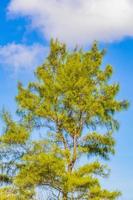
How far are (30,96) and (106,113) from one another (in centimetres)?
431

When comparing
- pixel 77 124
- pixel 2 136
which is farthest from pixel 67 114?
pixel 2 136

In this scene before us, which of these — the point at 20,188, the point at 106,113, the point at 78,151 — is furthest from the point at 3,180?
the point at 106,113

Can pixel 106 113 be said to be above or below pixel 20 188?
→ above

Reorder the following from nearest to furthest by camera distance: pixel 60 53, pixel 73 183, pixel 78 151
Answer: pixel 73 183
pixel 78 151
pixel 60 53

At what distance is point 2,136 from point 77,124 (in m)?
4.06

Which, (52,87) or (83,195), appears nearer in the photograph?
(83,195)

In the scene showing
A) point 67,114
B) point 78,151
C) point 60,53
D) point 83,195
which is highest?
point 60,53

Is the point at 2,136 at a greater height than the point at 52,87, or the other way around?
the point at 52,87

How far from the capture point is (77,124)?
32.9 m

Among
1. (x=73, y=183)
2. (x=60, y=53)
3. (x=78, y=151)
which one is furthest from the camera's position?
(x=60, y=53)

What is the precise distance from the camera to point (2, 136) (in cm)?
3238

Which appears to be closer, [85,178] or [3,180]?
[85,178]

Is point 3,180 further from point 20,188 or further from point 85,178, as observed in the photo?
point 85,178

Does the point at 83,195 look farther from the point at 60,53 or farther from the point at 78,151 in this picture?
the point at 60,53
